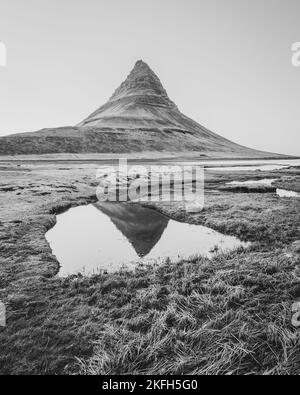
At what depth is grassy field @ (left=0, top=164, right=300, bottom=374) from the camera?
248 inches

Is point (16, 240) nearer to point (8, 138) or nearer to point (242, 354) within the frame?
point (242, 354)

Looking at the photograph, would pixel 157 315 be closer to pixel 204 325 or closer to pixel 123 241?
pixel 204 325

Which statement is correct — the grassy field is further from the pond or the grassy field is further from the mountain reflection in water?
the mountain reflection in water

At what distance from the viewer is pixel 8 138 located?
547ft

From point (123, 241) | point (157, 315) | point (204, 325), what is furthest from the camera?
point (123, 241)

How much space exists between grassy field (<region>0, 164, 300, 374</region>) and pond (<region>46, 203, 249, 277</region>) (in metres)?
1.50

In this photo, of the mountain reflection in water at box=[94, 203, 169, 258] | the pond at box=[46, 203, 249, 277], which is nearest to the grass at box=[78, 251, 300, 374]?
the pond at box=[46, 203, 249, 277]

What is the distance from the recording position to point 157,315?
8.09 metres

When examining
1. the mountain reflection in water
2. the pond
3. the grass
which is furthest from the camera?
the mountain reflection in water

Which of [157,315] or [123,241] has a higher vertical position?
[157,315]

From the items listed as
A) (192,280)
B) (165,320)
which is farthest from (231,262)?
(165,320)

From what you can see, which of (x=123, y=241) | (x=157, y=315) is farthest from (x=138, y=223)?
(x=157, y=315)

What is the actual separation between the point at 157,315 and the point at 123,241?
966 centimetres

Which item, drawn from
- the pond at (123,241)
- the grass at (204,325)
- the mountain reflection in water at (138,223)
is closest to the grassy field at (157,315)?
the grass at (204,325)
